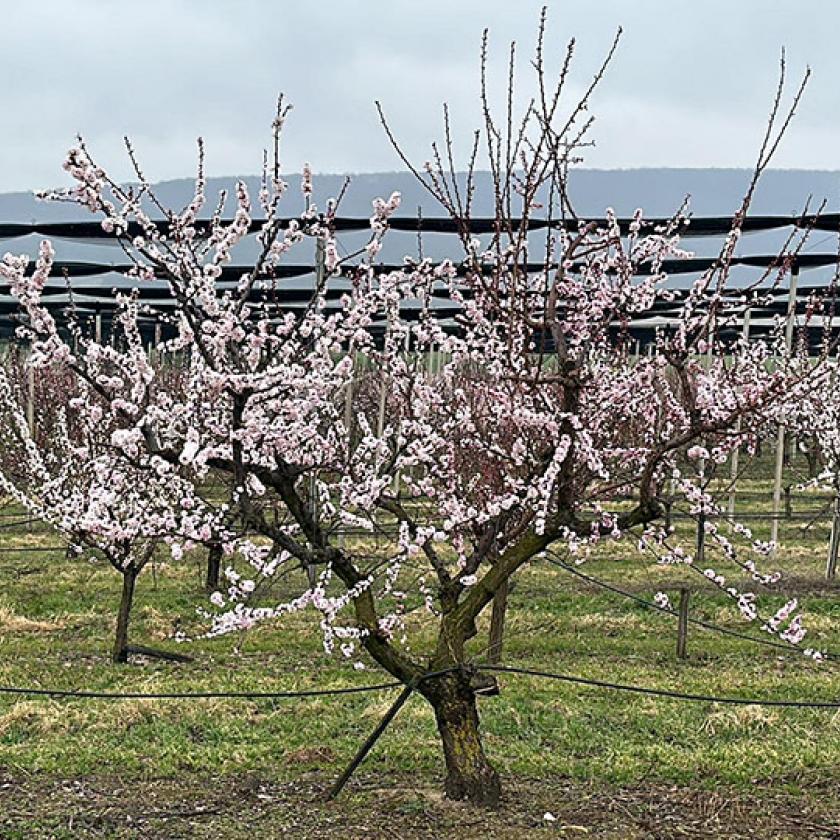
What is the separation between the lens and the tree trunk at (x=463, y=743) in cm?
492

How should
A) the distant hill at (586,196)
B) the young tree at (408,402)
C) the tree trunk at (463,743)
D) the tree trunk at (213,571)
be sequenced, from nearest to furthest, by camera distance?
the young tree at (408,402) < the tree trunk at (463,743) < the tree trunk at (213,571) < the distant hill at (586,196)

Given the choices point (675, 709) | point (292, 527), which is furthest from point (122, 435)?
point (675, 709)

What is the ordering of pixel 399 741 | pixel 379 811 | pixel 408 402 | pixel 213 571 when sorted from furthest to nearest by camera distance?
pixel 213 571
pixel 408 402
pixel 399 741
pixel 379 811

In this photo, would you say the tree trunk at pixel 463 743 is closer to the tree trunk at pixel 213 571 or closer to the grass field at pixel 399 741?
the grass field at pixel 399 741

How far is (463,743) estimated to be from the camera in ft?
16.3

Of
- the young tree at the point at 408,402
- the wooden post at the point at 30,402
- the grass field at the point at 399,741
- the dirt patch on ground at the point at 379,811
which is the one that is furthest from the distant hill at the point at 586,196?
the dirt patch on ground at the point at 379,811

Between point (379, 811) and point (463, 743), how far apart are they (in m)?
0.48

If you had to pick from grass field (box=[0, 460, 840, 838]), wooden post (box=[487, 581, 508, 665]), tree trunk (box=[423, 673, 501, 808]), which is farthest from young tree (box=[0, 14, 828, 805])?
wooden post (box=[487, 581, 508, 665])

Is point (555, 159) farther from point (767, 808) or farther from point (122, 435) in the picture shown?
point (767, 808)

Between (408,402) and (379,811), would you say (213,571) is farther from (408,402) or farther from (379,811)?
(379,811)

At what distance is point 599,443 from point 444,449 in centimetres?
170

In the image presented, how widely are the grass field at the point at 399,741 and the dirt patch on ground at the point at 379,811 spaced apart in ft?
0.04

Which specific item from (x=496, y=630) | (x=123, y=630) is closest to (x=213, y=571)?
(x=123, y=630)

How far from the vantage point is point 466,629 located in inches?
199
